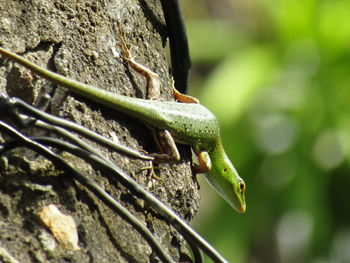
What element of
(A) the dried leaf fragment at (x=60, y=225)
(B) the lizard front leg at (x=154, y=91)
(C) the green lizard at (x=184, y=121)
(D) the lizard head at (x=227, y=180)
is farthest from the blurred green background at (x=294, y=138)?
(A) the dried leaf fragment at (x=60, y=225)

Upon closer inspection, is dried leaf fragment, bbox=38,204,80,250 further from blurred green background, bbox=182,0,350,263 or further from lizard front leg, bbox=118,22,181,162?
blurred green background, bbox=182,0,350,263

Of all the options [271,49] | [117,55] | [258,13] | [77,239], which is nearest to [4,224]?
[77,239]

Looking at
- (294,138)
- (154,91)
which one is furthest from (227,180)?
(294,138)

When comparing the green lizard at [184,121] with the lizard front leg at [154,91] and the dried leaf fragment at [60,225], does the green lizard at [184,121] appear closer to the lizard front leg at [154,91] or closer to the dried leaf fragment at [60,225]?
the lizard front leg at [154,91]

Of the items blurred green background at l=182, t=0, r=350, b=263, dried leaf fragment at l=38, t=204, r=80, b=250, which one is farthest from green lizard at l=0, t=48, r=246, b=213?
blurred green background at l=182, t=0, r=350, b=263

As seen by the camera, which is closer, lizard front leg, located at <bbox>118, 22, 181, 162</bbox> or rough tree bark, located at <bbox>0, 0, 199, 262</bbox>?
rough tree bark, located at <bbox>0, 0, 199, 262</bbox>

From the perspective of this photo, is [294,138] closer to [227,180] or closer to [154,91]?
[227,180]

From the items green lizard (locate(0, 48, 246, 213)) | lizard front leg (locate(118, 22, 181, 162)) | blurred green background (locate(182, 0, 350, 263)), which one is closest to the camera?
green lizard (locate(0, 48, 246, 213))

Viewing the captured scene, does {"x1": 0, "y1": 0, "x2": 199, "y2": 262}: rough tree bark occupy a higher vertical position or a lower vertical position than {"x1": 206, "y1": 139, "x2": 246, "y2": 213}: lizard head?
higher
